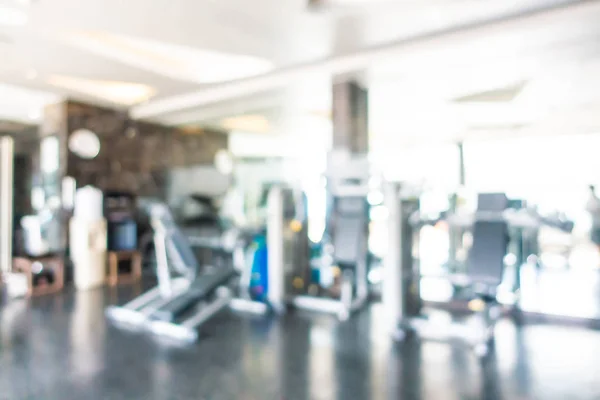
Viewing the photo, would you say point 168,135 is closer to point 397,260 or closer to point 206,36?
point 206,36

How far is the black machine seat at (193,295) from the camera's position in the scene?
3.79 meters

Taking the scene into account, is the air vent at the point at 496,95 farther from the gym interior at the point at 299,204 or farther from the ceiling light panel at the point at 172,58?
the ceiling light panel at the point at 172,58

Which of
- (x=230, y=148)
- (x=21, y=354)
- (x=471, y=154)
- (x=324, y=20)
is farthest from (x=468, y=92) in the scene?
(x=21, y=354)

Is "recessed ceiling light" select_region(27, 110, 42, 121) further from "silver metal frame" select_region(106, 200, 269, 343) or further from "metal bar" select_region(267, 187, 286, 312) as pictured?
"metal bar" select_region(267, 187, 286, 312)

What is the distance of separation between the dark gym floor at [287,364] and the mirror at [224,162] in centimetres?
414

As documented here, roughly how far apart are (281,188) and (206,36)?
189 cm

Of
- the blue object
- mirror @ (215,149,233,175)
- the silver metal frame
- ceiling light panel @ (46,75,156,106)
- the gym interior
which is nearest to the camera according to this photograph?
the gym interior

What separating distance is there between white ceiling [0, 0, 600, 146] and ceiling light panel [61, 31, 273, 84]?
17 mm

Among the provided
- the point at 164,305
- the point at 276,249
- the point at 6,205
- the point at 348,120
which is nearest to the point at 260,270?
the point at 276,249

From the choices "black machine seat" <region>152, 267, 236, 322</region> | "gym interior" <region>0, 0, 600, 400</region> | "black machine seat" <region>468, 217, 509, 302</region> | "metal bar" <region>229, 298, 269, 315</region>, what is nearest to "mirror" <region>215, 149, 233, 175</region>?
"gym interior" <region>0, 0, 600, 400</region>

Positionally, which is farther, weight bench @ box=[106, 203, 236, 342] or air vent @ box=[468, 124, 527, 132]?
air vent @ box=[468, 124, 527, 132]

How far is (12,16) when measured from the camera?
3.75 meters

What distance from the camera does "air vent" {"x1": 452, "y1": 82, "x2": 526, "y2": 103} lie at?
242 inches

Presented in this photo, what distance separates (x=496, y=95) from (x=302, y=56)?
369 cm
